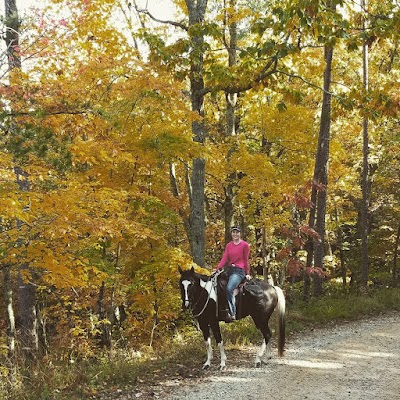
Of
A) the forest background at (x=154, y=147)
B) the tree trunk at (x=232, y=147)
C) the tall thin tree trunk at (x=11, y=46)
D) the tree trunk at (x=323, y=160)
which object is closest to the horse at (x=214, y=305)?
the forest background at (x=154, y=147)

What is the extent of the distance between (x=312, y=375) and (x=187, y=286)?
8.87 feet

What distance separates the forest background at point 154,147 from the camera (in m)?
7.16

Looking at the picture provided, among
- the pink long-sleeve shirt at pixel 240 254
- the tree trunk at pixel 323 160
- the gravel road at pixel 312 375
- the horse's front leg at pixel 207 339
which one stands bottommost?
the gravel road at pixel 312 375

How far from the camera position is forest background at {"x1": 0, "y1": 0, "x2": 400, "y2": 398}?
716 cm

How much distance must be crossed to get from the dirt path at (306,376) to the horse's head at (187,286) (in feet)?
4.36

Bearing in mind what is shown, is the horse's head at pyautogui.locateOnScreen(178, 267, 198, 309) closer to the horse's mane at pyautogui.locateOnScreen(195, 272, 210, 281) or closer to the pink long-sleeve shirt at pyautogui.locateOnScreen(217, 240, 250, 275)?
the horse's mane at pyautogui.locateOnScreen(195, 272, 210, 281)

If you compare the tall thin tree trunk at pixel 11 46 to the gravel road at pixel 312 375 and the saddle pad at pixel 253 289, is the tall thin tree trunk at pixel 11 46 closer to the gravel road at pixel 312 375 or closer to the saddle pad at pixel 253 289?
the gravel road at pixel 312 375

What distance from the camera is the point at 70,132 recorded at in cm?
808

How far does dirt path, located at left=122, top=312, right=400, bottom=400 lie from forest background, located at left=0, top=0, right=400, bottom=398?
258 cm

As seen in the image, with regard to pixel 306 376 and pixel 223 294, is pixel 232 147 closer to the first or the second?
pixel 223 294

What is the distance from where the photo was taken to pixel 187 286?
7805 millimetres

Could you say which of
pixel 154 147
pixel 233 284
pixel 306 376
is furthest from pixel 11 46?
pixel 306 376

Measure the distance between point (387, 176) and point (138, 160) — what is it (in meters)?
13.4

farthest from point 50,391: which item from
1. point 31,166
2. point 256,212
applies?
point 256,212
